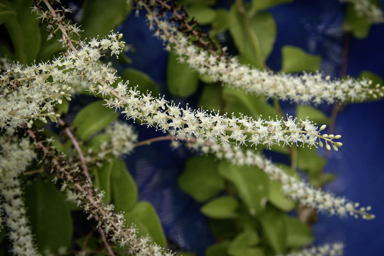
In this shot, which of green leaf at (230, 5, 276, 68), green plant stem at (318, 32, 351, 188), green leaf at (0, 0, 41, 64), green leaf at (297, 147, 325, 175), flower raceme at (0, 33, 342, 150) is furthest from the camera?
green plant stem at (318, 32, 351, 188)

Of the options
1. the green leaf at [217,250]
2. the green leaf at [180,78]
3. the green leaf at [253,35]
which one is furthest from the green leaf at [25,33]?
the green leaf at [217,250]

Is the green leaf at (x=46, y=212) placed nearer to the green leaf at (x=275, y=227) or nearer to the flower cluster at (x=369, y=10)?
the green leaf at (x=275, y=227)

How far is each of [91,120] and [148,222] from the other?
0.19 meters

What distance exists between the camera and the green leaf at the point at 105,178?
1.48 ft

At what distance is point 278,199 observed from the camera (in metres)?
0.62

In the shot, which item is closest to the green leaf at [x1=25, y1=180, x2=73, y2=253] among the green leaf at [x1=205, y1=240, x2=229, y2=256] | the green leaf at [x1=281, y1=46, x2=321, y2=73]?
the green leaf at [x1=205, y1=240, x2=229, y2=256]

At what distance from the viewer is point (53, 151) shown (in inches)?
14.6

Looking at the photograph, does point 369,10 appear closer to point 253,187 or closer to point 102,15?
point 253,187

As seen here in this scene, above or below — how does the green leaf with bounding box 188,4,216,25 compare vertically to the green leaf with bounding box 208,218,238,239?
above

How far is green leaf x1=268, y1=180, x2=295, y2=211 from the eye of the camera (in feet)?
2.01

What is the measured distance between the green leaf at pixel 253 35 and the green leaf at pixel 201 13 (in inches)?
1.9

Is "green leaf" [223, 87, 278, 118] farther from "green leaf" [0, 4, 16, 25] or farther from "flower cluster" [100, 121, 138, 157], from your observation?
"green leaf" [0, 4, 16, 25]

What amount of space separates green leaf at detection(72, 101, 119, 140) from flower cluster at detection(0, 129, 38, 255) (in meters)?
0.09

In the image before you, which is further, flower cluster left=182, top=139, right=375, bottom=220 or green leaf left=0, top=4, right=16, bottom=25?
flower cluster left=182, top=139, right=375, bottom=220
